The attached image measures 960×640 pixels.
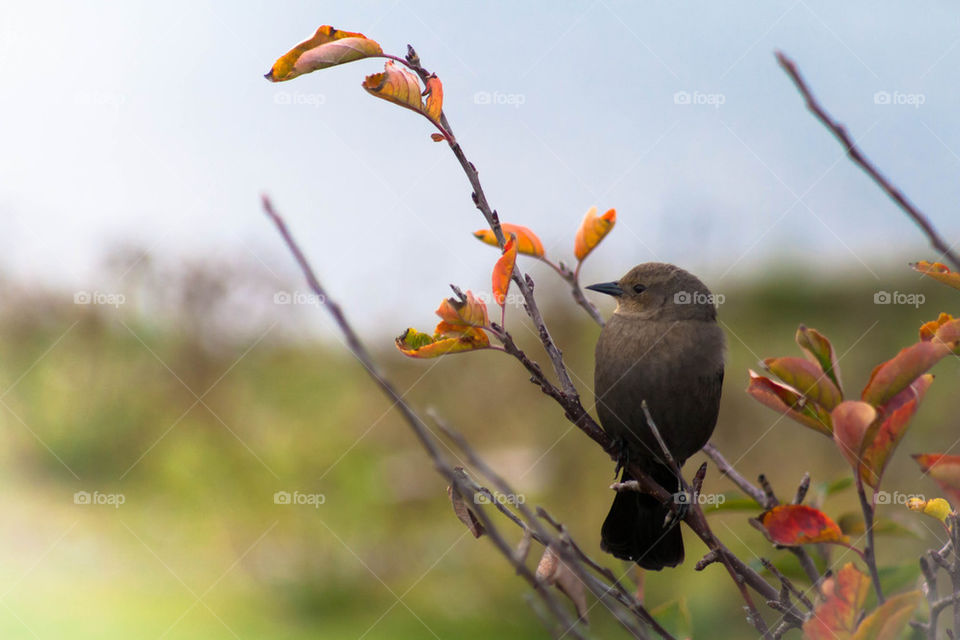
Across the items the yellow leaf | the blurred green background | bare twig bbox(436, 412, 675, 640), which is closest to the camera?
bare twig bbox(436, 412, 675, 640)

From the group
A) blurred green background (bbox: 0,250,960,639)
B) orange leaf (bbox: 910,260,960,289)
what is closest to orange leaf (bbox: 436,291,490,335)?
orange leaf (bbox: 910,260,960,289)

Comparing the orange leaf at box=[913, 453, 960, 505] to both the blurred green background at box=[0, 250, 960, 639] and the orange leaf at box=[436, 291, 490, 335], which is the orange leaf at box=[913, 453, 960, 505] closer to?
the orange leaf at box=[436, 291, 490, 335]

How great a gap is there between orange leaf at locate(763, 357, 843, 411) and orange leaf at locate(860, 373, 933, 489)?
54 millimetres

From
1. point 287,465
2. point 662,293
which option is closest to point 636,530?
point 662,293

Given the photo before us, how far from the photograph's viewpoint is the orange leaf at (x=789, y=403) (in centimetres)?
95

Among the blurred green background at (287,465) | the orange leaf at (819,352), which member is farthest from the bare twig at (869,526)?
the blurred green background at (287,465)

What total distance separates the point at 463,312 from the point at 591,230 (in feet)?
1.43

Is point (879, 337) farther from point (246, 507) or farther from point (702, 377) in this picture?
point (246, 507)

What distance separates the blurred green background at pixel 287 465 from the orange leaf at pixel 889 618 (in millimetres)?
2810

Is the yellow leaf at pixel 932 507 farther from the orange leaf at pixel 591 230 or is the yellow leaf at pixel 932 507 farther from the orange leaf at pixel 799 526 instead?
the orange leaf at pixel 591 230

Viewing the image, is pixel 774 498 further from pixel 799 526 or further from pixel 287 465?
pixel 287 465

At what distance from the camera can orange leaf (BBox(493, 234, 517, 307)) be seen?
119 centimetres

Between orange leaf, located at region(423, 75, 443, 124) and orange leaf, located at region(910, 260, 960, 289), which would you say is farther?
orange leaf, located at region(423, 75, 443, 124)

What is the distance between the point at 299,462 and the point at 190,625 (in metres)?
1.08
